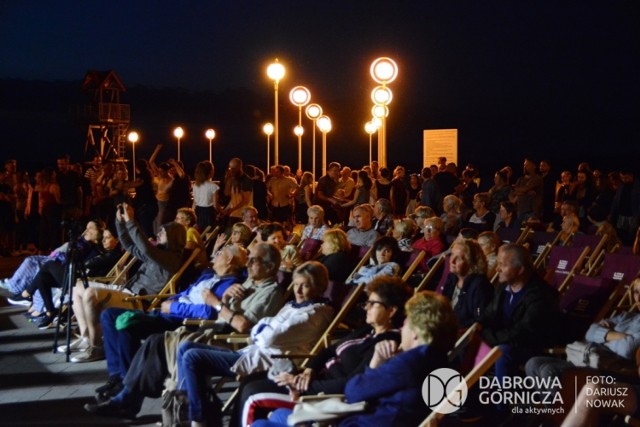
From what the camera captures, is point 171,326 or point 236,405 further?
point 171,326

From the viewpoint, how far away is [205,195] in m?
11.8

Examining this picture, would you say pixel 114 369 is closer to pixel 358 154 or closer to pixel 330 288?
pixel 330 288

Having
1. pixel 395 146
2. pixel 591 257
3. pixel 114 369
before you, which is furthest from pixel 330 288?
pixel 395 146

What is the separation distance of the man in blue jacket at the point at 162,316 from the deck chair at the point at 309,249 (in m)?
2.27

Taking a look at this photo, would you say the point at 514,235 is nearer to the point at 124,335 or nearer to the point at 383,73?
the point at 124,335

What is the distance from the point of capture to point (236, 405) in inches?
194

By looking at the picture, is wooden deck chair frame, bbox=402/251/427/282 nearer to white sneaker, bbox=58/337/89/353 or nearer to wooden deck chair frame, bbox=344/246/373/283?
wooden deck chair frame, bbox=344/246/373/283

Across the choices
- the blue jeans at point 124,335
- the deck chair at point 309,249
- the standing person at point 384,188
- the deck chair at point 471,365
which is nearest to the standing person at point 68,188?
the standing person at point 384,188

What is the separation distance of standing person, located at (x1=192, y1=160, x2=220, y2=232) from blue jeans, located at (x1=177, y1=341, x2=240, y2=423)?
247 inches

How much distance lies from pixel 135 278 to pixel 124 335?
1987 millimetres

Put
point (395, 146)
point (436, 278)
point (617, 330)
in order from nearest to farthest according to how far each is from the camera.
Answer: point (617, 330), point (436, 278), point (395, 146)

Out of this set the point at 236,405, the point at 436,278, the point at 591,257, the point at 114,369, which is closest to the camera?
the point at 236,405

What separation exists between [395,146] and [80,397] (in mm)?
52951

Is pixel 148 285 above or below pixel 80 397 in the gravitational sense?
above
